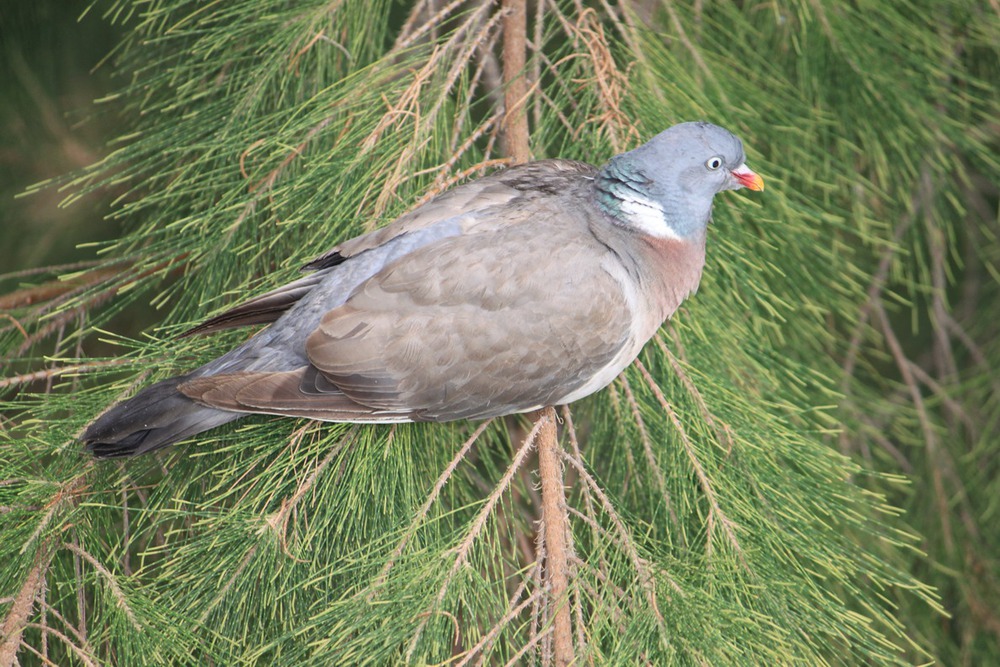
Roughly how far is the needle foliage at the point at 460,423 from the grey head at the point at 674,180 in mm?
82

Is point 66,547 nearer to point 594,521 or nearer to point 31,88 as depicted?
point 594,521

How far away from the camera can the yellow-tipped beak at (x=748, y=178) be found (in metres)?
1.88

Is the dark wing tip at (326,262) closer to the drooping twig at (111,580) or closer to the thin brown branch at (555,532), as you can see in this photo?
the thin brown branch at (555,532)

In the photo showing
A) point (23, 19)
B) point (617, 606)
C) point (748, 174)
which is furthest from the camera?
point (23, 19)

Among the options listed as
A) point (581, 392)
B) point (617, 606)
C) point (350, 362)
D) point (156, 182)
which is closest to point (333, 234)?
point (350, 362)

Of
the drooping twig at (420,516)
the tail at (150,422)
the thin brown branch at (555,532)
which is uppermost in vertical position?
the tail at (150,422)

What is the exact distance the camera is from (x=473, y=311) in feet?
5.76

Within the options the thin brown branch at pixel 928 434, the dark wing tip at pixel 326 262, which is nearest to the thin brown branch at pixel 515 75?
the dark wing tip at pixel 326 262

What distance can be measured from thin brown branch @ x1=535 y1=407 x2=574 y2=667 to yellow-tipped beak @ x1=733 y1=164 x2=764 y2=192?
0.56m

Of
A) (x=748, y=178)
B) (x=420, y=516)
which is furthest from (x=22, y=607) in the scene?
(x=748, y=178)

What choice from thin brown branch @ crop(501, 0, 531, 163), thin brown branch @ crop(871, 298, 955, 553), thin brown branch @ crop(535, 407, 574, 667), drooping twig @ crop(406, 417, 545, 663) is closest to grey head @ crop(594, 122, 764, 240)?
thin brown branch @ crop(501, 0, 531, 163)

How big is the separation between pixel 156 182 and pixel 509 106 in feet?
3.14

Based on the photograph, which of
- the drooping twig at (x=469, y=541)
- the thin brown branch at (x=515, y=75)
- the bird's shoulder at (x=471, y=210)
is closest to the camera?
the drooping twig at (x=469, y=541)

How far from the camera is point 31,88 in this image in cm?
275
